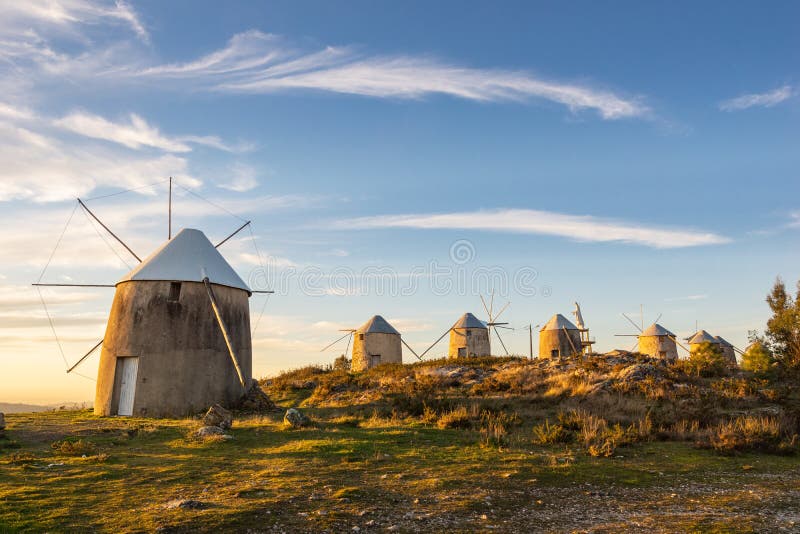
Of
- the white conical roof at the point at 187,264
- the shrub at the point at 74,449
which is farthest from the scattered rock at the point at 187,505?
the white conical roof at the point at 187,264

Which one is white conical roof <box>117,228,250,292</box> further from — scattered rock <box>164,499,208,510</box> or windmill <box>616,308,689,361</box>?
windmill <box>616,308,689,361</box>

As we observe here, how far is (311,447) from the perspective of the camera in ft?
37.0

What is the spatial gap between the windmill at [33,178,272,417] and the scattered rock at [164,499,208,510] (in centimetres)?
1147

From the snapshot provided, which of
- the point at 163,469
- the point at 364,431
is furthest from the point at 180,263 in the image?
the point at 163,469

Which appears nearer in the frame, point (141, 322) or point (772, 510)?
point (772, 510)

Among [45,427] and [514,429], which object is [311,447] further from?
[45,427]

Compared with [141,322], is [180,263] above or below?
above

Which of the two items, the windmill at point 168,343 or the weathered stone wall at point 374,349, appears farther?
the weathered stone wall at point 374,349

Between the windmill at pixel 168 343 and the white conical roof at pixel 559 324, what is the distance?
2998cm

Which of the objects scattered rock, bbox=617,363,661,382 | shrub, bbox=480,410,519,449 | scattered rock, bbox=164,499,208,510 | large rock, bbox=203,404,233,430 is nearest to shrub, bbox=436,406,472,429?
shrub, bbox=480,410,519,449

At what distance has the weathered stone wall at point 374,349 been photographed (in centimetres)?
4147

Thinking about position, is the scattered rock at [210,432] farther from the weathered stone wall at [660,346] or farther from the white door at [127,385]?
the weathered stone wall at [660,346]

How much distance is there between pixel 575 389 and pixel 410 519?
560 inches

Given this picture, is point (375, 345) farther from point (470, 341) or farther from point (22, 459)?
point (22, 459)
